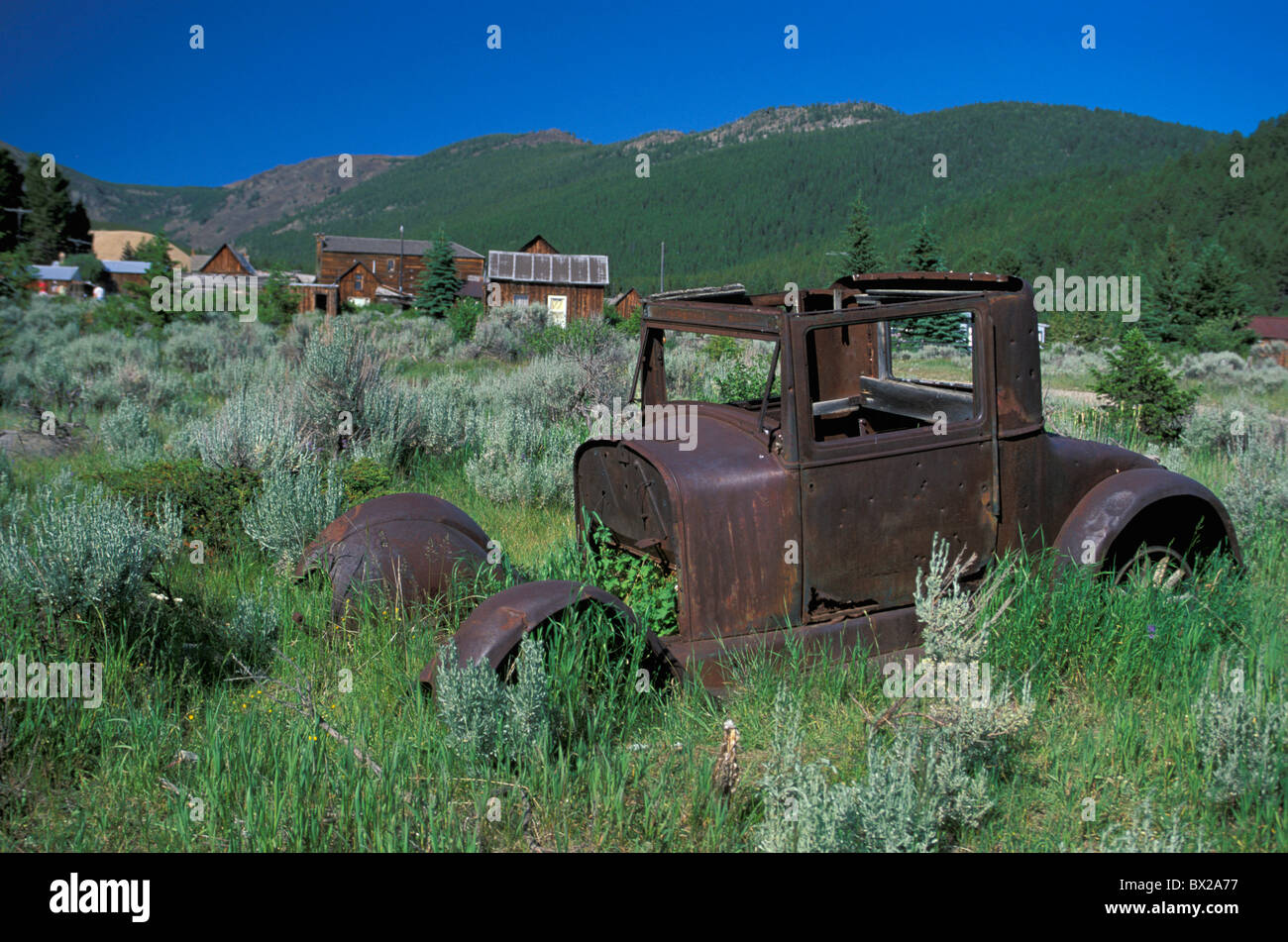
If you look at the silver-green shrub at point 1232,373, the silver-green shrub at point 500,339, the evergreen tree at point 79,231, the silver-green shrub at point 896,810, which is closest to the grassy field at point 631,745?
the silver-green shrub at point 896,810

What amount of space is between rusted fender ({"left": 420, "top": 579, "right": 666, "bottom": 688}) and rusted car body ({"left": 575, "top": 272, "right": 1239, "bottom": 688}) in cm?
40

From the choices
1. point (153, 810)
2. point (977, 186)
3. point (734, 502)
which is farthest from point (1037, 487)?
point (977, 186)

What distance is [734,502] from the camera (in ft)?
13.0

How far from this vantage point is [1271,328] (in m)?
55.2

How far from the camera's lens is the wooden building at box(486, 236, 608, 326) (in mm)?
55062

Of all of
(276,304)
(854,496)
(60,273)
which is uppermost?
(60,273)

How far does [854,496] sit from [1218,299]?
121 ft

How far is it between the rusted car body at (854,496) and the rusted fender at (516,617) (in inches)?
15.9

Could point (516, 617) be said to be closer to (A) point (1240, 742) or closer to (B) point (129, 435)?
(A) point (1240, 742)

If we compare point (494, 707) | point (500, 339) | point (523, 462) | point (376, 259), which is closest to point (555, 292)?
point (500, 339)

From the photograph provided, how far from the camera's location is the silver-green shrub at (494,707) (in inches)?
123

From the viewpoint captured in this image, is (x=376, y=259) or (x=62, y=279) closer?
(x=62, y=279)
